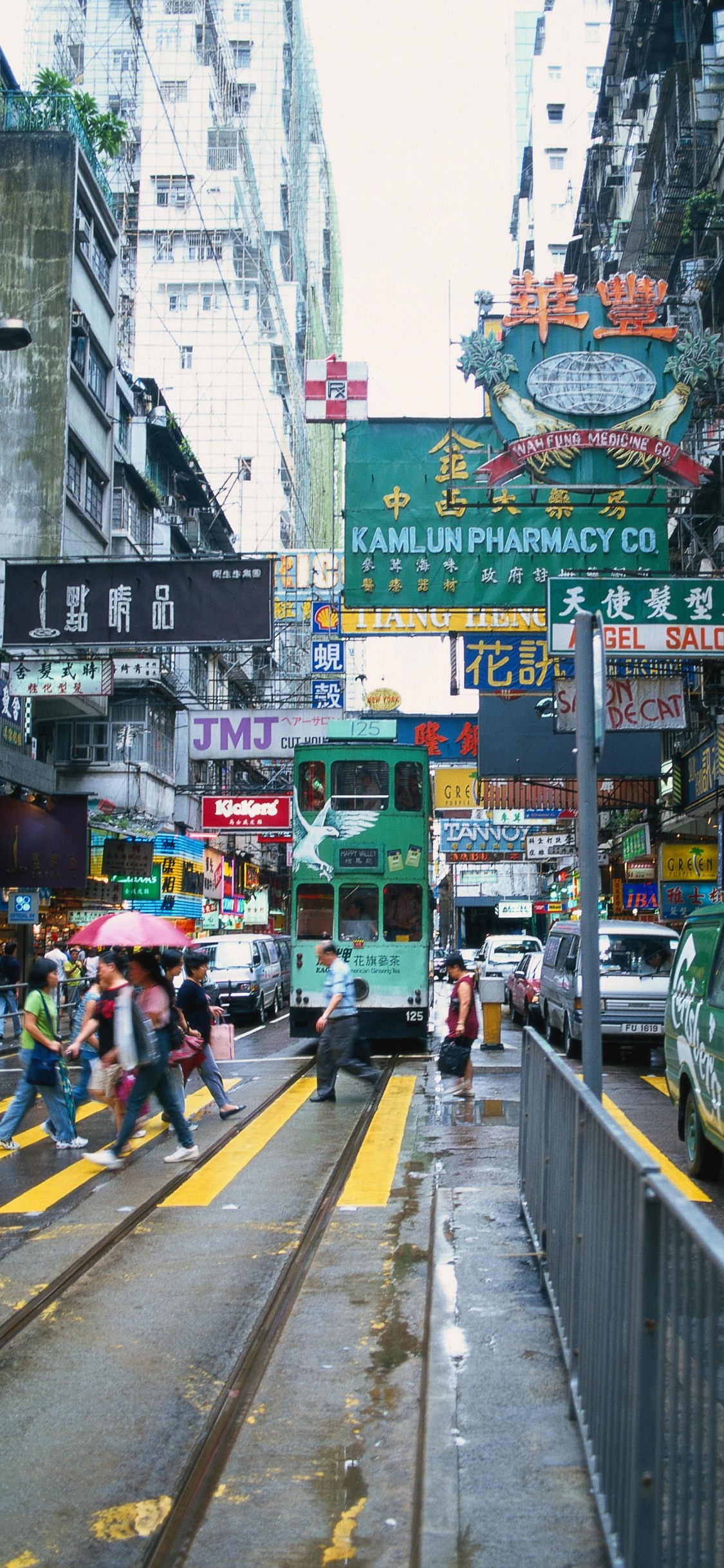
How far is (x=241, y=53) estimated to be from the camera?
81.6m

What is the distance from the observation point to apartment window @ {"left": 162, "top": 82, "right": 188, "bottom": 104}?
72.7 metres

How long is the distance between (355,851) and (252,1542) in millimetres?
15726

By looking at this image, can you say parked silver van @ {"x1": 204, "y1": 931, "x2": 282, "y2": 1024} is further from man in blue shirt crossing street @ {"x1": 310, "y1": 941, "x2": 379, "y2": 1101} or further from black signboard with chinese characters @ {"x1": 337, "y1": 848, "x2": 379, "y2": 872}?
man in blue shirt crossing street @ {"x1": 310, "y1": 941, "x2": 379, "y2": 1101}

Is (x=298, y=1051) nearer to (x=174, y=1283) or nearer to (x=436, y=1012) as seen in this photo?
(x=436, y=1012)

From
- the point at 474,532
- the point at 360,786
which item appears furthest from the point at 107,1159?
the point at 474,532

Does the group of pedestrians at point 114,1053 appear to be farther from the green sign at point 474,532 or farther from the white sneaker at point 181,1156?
the green sign at point 474,532

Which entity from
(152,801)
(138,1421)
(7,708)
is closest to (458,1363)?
(138,1421)

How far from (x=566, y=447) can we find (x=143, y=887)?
71.5ft

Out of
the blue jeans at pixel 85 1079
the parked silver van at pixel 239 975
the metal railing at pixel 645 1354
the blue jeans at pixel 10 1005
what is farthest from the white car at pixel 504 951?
the metal railing at pixel 645 1354

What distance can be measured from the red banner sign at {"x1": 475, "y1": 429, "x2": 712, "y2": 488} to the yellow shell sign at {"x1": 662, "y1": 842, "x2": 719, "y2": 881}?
10.8 meters

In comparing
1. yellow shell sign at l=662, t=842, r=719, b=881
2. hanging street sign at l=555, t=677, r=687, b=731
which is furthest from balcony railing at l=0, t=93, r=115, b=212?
hanging street sign at l=555, t=677, r=687, b=731

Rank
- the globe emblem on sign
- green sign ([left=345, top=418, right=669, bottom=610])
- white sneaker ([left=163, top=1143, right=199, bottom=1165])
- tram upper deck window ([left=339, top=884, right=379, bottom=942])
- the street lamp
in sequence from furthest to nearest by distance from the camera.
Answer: tram upper deck window ([left=339, top=884, right=379, bottom=942]) → the globe emblem on sign → green sign ([left=345, top=418, right=669, bottom=610]) → the street lamp → white sneaker ([left=163, top=1143, right=199, bottom=1165])

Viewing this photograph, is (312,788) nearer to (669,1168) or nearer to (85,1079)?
(85,1079)

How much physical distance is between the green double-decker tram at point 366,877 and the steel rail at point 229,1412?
35.7 feet
